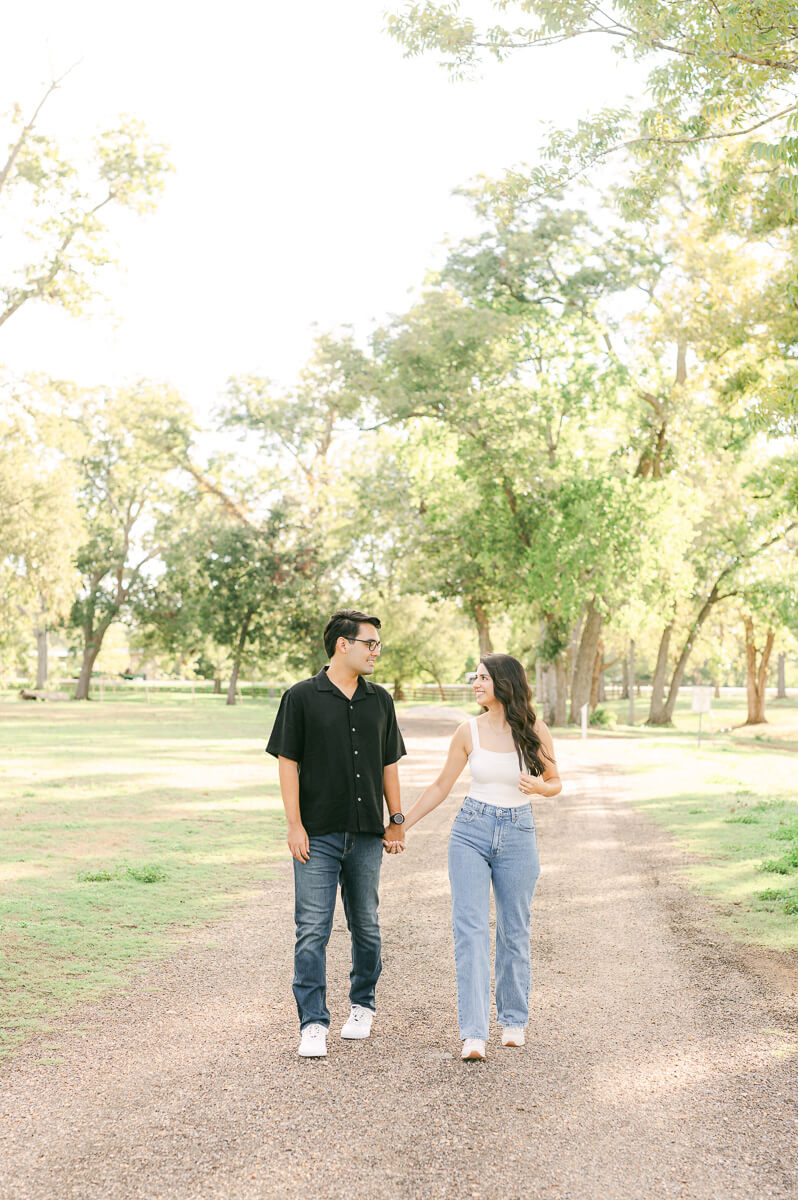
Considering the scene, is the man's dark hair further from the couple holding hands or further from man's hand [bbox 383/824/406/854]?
man's hand [bbox 383/824/406/854]

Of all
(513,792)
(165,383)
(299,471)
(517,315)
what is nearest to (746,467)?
(517,315)

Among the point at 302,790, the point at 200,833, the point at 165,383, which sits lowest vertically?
the point at 200,833

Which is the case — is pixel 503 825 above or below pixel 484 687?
below

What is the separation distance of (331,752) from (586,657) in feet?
102

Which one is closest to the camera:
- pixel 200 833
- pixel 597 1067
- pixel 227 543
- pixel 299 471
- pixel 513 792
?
pixel 597 1067

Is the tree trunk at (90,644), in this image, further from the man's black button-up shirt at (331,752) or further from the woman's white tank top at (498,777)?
the woman's white tank top at (498,777)

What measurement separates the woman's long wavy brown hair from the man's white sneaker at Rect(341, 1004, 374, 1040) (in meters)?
1.40

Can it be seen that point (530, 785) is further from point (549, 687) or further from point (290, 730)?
point (549, 687)

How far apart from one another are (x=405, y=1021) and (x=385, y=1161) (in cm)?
170

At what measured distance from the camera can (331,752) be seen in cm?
532

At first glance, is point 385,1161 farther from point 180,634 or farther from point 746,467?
point 180,634

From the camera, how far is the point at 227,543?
47094mm

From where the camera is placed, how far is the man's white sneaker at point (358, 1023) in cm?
527

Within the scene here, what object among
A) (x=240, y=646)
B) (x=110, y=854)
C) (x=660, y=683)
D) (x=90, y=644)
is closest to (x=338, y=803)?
(x=110, y=854)
